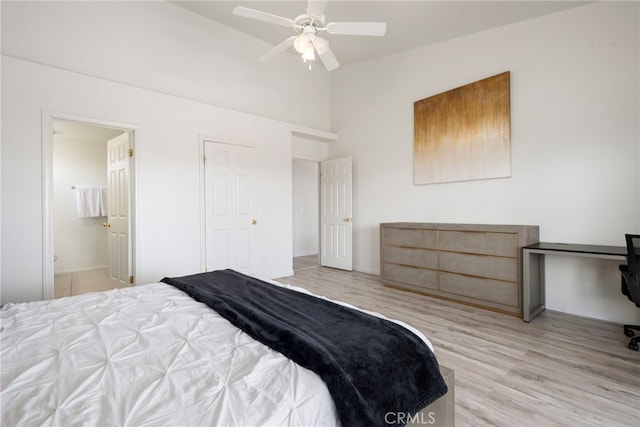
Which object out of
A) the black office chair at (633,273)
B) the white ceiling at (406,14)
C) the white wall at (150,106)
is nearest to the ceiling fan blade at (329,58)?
the white ceiling at (406,14)

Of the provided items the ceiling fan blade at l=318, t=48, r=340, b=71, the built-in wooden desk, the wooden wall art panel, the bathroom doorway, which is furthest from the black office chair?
the bathroom doorway

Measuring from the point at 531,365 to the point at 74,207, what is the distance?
741cm

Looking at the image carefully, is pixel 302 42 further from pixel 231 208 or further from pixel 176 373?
A: pixel 176 373

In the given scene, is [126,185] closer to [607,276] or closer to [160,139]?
[160,139]

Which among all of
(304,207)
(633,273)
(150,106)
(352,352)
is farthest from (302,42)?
(304,207)

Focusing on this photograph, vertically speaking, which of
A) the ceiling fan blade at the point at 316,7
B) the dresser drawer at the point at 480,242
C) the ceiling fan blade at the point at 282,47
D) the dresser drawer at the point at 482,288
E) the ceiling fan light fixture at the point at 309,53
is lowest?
the dresser drawer at the point at 482,288

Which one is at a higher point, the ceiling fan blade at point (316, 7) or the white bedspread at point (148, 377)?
the ceiling fan blade at point (316, 7)

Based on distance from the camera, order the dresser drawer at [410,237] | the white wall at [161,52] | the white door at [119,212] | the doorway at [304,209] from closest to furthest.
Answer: the white wall at [161,52]
the white door at [119,212]
the dresser drawer at [410,237]
the doorway at [304,209]

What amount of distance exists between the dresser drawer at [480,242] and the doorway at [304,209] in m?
4.21

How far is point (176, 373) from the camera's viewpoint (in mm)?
1032

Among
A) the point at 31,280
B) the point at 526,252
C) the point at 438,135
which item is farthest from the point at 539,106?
the point at 31,280

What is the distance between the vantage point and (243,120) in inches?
178

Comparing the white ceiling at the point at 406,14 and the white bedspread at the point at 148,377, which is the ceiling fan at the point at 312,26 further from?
the white bedspread at the point at 148,377

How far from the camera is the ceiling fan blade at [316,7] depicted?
7.86 feet
